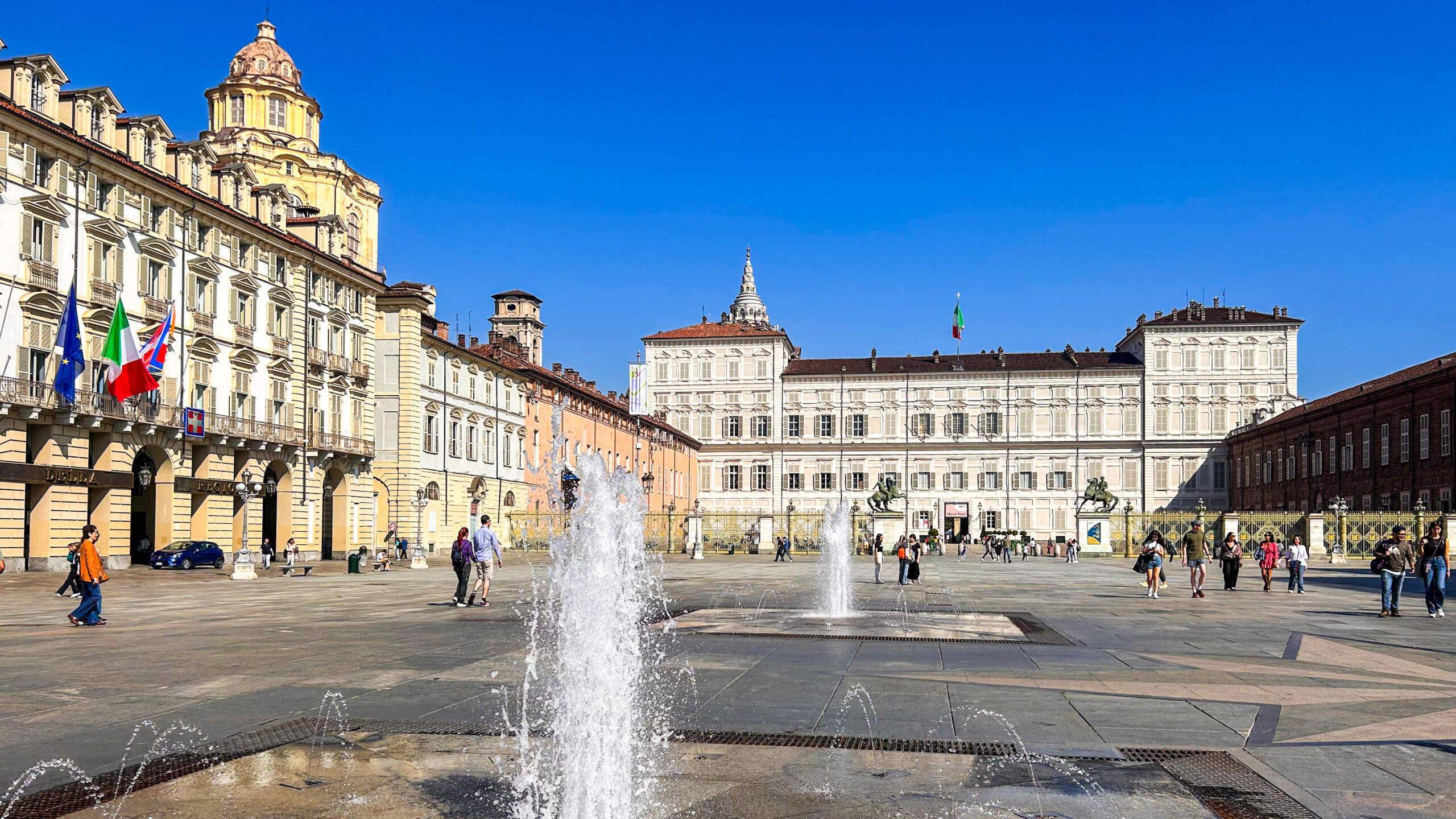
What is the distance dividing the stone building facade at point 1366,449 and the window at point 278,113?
182ft

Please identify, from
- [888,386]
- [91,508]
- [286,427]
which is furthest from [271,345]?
[888,386]

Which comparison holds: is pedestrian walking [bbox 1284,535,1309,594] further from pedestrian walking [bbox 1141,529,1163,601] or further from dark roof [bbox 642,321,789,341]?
dark roof [bbox 642,321,789,341]

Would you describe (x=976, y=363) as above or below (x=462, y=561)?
above

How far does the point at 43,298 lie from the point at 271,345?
12.1 m

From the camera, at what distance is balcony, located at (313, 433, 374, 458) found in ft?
152

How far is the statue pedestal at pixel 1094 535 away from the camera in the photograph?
184 ft

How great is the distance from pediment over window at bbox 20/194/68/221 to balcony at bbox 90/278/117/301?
219cm

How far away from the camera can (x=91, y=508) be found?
34.8 meters

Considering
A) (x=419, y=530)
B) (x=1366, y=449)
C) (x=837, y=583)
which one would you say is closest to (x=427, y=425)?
(x=419, y=530)

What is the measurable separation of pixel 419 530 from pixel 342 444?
8.01 metres

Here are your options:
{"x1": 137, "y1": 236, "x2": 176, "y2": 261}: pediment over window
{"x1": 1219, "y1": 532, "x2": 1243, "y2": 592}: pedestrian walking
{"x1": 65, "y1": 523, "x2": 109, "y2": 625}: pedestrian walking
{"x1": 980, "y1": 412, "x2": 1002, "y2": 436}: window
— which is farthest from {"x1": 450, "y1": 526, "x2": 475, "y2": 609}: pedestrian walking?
{"x1": 980, "y1": 412, "x2": 1002, "y2": 436}: window

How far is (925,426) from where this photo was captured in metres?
93.1

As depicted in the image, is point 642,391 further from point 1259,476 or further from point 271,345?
point 1259,476

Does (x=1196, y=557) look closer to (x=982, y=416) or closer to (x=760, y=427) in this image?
(x=982, y=416)
